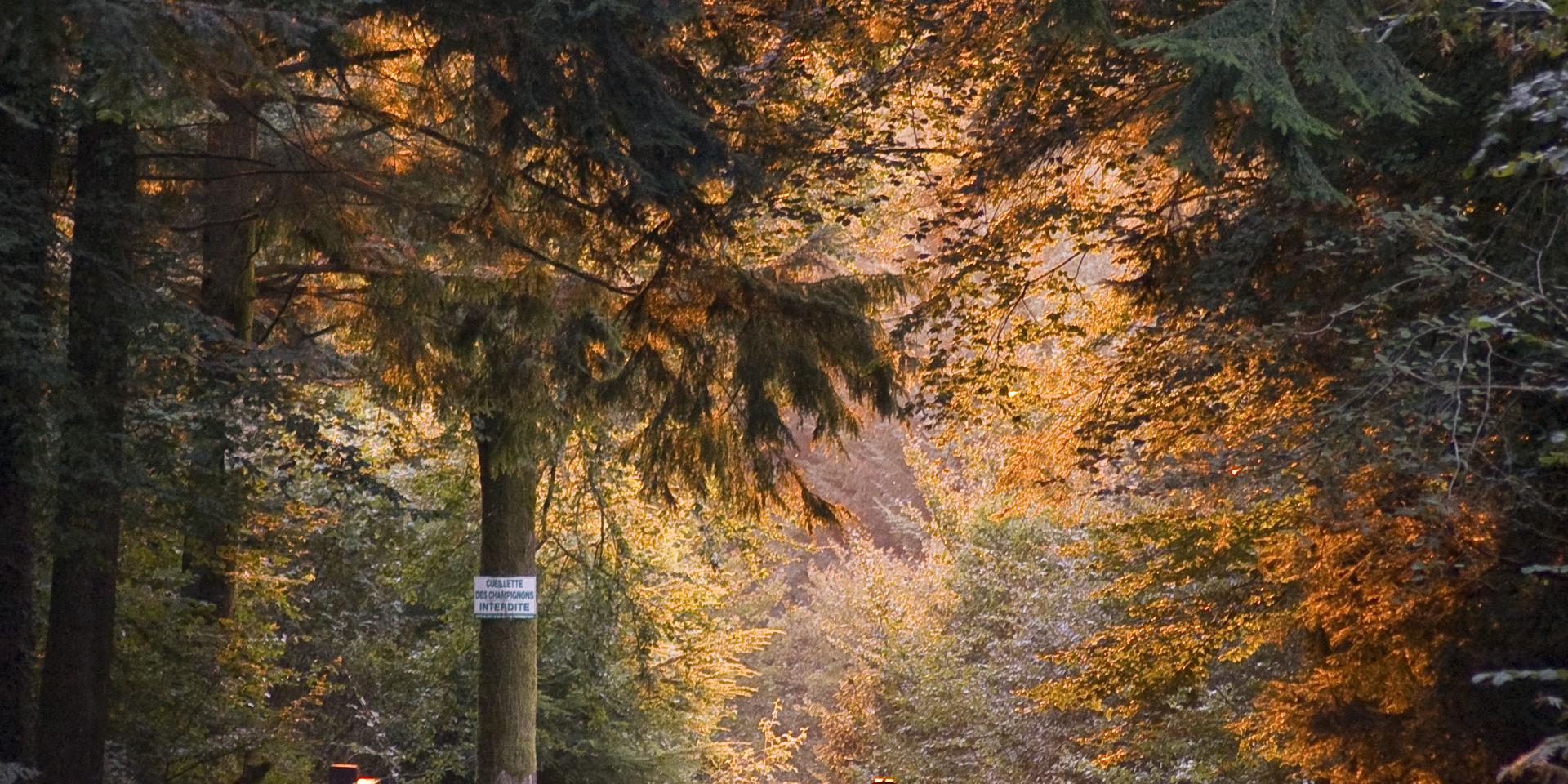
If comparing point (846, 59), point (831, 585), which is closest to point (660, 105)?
point (846, 59)

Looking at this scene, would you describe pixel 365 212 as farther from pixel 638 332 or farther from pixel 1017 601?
pixel 1017 601

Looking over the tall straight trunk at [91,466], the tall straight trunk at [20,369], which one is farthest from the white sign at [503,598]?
the tall straight trunk at [20,369]

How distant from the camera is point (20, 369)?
7387 millimetres

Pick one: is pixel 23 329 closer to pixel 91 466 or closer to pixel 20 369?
pixel 20 369

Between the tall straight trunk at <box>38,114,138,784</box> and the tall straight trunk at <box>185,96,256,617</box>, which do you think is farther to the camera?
the tall straight trunk at <box>185,96,256,617</box>

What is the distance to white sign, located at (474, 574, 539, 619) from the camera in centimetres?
1208

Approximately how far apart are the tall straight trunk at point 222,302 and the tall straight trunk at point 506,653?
2081 mm

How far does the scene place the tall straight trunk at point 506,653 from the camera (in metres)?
12.4

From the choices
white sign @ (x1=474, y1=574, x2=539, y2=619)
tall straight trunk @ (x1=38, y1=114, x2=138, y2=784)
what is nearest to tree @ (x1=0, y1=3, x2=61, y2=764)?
tall straight trunk @ (x1=38, y1=114, x2=138, y2=784)

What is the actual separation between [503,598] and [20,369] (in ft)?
17.3

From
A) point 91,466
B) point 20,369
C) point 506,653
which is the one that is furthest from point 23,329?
point 506,653

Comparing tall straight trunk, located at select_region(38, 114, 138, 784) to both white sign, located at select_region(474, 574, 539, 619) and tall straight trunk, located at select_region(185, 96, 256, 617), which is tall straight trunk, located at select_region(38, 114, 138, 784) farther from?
white sign, located at select_region(474, 574, 539, 619)

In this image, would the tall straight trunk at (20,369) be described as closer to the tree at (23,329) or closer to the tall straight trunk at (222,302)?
the tree at (23,329)

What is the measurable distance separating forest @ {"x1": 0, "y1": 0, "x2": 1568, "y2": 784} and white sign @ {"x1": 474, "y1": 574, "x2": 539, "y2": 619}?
1.2 inches
